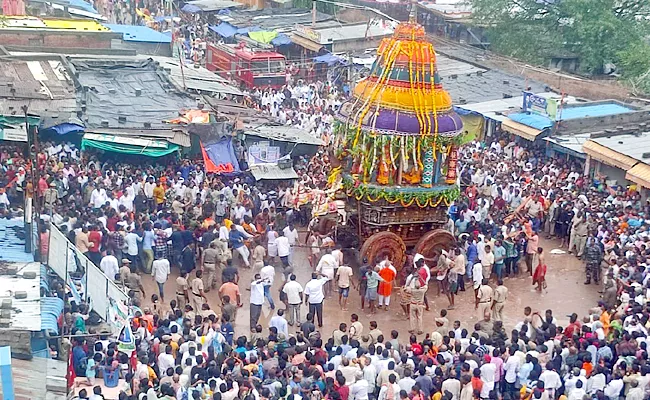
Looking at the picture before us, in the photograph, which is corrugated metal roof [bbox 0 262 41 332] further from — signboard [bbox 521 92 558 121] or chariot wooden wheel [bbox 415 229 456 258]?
signboard [bbox 521 92 558 121]

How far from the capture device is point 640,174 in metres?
20.4

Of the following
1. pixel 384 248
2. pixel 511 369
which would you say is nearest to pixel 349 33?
pixel 384 248

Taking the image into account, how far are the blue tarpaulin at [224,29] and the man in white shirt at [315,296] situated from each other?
2395 centimetres

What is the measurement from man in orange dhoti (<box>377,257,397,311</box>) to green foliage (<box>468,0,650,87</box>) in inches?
667

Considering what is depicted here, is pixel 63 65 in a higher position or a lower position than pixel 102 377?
higher

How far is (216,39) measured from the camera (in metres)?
39.8

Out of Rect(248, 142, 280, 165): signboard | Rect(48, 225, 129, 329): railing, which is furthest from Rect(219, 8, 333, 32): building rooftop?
Rect(48, 225, 129, 329): railing

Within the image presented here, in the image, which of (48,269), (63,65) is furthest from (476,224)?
(63,65)

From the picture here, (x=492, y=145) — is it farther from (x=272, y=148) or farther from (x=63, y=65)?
(x=63, y=65)

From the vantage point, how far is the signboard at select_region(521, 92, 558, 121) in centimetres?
2465

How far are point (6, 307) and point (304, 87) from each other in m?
20.8

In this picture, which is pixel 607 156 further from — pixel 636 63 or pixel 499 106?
pixel 636 63

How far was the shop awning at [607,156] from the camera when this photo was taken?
21094mm

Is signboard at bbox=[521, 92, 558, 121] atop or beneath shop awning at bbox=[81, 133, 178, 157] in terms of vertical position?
atop
